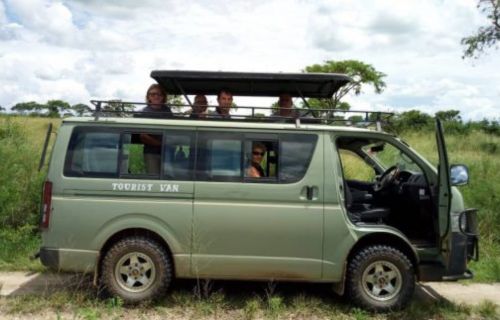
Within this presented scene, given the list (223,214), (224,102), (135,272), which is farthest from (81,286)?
(224,102)

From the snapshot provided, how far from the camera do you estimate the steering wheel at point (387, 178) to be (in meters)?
6.70

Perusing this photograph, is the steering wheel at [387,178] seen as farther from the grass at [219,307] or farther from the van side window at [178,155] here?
the van side window at [178,155]

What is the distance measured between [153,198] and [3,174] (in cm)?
467

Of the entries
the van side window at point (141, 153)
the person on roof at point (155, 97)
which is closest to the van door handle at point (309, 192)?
the van side window at point (141, 153)

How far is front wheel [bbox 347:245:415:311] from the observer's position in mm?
5684

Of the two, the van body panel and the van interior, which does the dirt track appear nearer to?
the van interior

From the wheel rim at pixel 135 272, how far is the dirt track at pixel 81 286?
56cm

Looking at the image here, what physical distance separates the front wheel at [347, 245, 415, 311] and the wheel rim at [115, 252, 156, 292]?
2.10 m

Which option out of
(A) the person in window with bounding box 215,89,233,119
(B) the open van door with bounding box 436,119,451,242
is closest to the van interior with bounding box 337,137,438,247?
(B) the open van door with bounding box 436,119,451,242

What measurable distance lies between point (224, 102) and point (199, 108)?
0.40 meters

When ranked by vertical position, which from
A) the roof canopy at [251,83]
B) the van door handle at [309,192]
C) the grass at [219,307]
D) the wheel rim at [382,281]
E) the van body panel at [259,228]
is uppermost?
the roof canopy at [251,83]

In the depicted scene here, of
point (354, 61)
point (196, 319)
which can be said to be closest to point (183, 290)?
point (196, 319)

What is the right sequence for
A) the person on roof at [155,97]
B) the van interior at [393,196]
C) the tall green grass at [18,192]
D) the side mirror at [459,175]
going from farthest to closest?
the tall green grass at [18,192] → the person on roof at [155,97] → the van interior at [393,196] → the side mirror at [459,175]

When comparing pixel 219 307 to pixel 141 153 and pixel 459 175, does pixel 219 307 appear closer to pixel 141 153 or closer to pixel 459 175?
pixel 141 153
